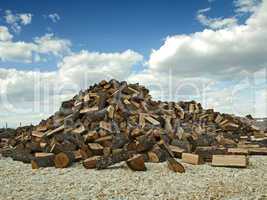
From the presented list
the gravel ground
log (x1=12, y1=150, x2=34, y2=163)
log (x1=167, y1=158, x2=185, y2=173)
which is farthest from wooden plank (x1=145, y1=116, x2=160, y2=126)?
log (x1=12, y1=150, x2=34, y2=163)

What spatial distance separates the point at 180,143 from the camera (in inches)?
396

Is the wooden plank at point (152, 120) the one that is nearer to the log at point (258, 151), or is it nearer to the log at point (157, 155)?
the log at point (157, 155)

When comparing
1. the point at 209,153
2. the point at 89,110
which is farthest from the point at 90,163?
the point at 89,110

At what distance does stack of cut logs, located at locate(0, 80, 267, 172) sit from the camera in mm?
8805

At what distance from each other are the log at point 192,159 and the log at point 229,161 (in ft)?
1.20

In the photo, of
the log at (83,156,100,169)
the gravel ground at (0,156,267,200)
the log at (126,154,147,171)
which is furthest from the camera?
the log at (83,156,100,169)

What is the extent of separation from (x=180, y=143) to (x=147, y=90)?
440cm

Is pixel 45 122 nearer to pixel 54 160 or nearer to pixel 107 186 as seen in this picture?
pixel 54 160

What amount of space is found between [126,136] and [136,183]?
3.47 m

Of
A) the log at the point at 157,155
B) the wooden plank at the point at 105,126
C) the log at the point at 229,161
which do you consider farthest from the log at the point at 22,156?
the log at the point at 229,161

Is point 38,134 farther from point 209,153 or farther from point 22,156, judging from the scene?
point 209,153

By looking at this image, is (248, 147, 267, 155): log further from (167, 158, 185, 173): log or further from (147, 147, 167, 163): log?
(167, 158, 185, 173): log

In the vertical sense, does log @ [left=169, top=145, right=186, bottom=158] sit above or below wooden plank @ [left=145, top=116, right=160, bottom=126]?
below

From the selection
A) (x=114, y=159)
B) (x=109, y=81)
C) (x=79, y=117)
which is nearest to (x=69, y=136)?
(x=79, y=117)
